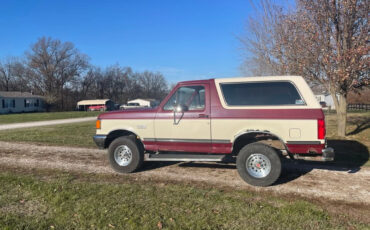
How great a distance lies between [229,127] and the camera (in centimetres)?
538

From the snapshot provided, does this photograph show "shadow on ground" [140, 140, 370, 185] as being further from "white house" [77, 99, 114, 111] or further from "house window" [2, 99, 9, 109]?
"white house" [77, 99, 114, 111]

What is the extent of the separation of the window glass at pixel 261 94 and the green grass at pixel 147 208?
1.82m

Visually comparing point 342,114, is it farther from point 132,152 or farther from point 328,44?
point 132,152

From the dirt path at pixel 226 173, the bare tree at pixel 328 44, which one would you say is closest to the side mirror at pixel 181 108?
the dirt path at pixel 226 173

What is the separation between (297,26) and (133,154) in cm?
806

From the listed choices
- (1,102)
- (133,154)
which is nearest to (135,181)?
(133,154)

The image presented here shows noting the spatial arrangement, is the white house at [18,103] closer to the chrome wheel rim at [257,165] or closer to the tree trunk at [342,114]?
the tree trunk at [342,114]

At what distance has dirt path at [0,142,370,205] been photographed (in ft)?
16.0

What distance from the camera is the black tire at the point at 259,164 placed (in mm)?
5043

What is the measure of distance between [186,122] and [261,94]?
1691 mm

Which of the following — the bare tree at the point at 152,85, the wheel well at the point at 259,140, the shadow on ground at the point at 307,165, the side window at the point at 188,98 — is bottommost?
the shadow on ground at the point at 307,165

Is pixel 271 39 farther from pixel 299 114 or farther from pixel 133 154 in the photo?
pixel 133 154

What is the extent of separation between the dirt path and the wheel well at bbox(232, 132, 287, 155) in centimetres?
72

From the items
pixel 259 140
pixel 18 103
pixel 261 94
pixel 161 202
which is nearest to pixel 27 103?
pixel 18 103
